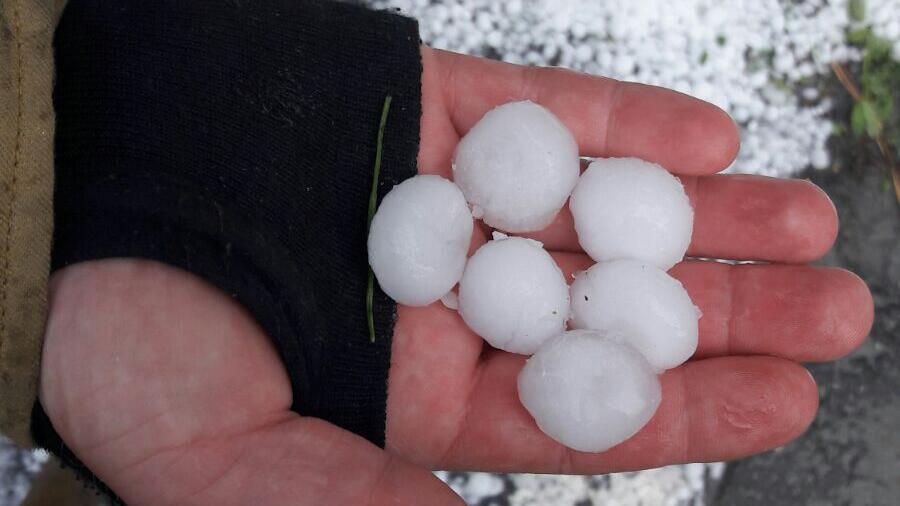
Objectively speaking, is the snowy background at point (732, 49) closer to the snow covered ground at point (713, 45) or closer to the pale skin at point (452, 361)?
the snow covered ground at point (713, 45)

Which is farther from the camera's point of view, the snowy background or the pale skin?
the snowy background

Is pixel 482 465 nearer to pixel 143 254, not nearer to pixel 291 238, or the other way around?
pixel 291 238

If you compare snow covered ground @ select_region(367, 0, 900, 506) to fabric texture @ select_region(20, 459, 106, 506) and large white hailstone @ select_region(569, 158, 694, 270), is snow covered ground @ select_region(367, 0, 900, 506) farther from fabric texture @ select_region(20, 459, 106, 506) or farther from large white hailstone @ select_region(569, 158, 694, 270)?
fabric texture @ select_region(20, 459, 106, 506)

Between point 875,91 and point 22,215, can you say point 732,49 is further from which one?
point 22,215

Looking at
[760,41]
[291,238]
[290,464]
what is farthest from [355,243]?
[760,41]

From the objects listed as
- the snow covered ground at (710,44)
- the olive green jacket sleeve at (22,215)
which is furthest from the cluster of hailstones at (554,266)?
the snow covered ground at (710,44)

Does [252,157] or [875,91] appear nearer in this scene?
[252,157]

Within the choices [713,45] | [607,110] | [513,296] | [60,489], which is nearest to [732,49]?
[713,45]

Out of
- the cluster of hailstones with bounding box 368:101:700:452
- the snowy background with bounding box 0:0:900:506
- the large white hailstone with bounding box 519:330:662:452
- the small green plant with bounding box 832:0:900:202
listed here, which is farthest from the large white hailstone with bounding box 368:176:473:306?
the small green plant with bounding box 832:0:900:202
